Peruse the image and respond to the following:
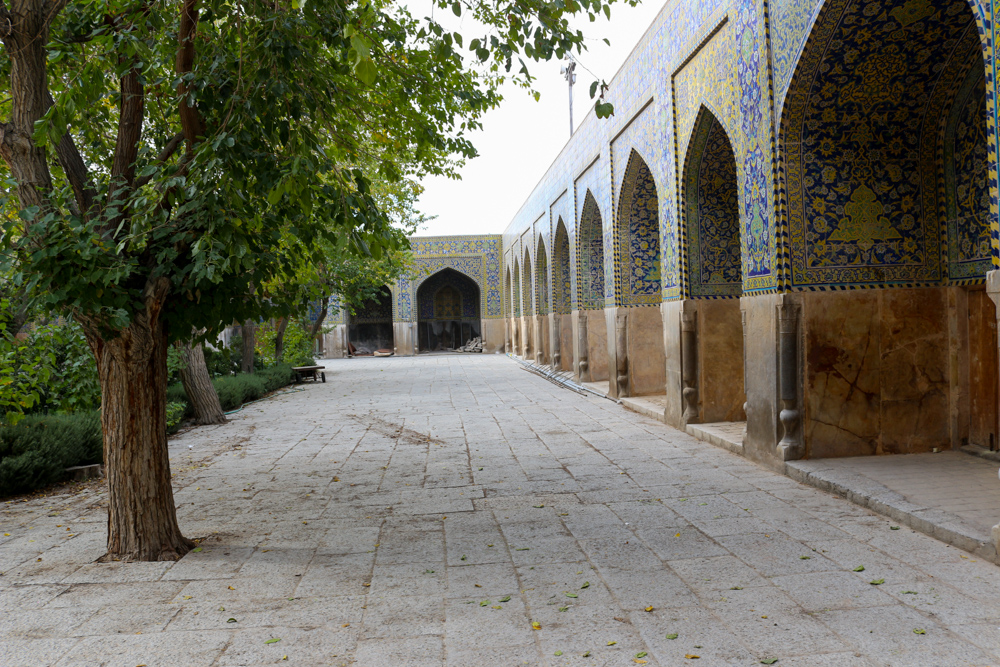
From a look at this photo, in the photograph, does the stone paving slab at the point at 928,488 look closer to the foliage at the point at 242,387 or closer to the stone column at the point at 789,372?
the stone column at the point at 789,372

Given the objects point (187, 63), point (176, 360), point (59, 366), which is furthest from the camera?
point (176, 360)

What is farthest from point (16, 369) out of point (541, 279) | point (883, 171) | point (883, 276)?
point (541, 279)

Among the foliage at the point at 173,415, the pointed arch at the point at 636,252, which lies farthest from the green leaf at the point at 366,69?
the pointed arch at the point at 636,252

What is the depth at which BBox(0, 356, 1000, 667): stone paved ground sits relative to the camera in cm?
259

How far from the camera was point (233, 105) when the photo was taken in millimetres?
3385

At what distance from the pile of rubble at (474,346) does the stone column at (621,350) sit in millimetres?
20370

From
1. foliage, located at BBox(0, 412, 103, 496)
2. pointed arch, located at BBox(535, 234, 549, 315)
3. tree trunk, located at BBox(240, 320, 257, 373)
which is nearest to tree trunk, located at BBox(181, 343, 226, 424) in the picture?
foliage, located at BBox(0, 412, 103, 496)

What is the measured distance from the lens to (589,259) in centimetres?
1290

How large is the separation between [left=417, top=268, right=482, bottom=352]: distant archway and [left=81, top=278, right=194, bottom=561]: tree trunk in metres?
28.5

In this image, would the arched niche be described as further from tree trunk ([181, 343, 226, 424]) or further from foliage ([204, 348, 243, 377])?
foliage ([204, 348, 243, 377])

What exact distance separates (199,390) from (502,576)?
23.5 ft

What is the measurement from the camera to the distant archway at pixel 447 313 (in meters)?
32.3

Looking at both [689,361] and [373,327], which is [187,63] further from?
[373,327]

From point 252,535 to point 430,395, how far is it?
8219mm
